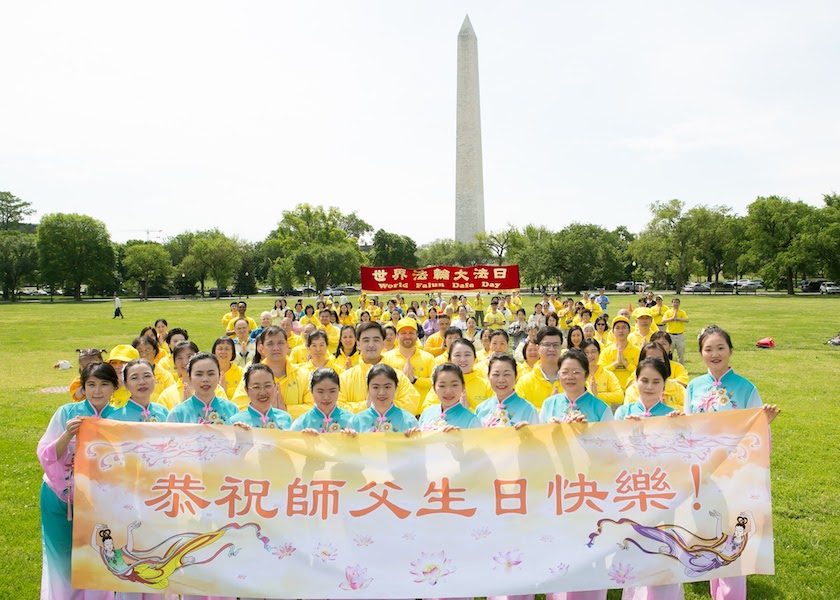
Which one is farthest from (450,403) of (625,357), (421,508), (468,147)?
(468,147)

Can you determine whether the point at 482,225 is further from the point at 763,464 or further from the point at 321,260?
the point at 763,464

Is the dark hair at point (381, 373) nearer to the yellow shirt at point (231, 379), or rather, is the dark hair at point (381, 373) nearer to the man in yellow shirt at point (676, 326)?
the yellow shirt at point (231, 379)

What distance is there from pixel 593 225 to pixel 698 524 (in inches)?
2465

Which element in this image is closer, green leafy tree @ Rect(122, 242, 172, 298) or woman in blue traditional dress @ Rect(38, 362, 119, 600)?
woman in blue traditional dress @ Rect(38, 362, 119, 600)

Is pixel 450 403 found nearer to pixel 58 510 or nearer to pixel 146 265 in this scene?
pixel 58 510

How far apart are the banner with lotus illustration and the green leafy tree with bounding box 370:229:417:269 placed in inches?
2756

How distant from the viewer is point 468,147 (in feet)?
156

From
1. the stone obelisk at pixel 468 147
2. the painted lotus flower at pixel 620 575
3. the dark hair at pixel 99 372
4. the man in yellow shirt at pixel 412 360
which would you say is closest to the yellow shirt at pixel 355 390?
the man in yellow shirt at pixel 412 360

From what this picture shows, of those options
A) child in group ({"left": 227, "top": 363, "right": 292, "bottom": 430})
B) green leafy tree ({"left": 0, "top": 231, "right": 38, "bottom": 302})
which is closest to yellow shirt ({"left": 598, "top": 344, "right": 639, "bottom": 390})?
child in group ({"left": 227, "top": 363, "right": 292, "bottom": 430})

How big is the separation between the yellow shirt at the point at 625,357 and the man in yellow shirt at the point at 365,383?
3.27m

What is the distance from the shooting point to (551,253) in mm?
56188

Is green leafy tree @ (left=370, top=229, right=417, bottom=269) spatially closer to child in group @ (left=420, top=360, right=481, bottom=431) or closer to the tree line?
the tree line

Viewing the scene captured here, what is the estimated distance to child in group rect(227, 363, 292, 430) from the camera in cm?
425

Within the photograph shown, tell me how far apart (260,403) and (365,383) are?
186cm
